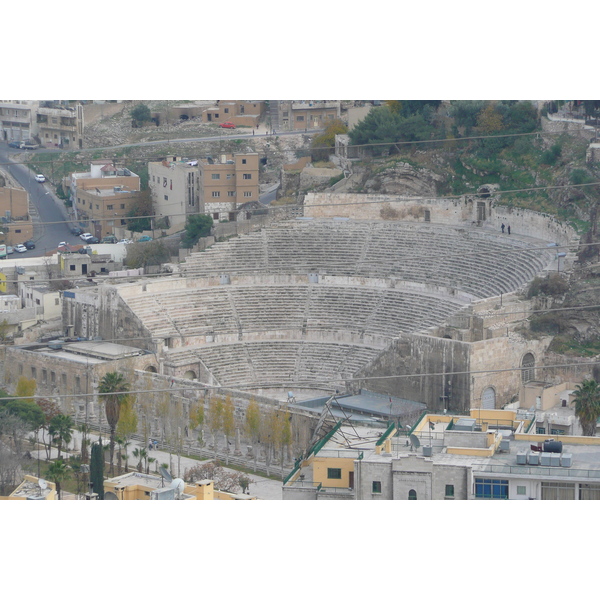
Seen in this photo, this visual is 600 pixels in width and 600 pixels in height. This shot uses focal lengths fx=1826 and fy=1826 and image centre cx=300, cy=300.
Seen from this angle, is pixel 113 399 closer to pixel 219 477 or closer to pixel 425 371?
pixel 219 477

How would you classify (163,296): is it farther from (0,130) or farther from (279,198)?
(0,130)

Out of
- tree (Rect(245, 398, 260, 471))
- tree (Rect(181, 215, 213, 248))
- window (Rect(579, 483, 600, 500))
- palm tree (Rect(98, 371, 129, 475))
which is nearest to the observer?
window (Rect(579, 483, 600, 500))

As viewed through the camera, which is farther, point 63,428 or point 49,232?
point 49,232

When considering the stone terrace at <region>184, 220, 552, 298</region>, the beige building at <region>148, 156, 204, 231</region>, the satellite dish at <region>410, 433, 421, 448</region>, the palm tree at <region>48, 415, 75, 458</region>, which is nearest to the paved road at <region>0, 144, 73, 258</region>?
the beige building at <region>148, 156, 204, 231</region>

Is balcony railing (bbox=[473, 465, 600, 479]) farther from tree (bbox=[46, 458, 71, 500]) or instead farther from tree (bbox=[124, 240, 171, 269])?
tree (bbox=[124, 240, 171, 269])

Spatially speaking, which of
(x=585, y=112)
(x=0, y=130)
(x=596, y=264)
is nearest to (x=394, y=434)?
(x=596, y=264)

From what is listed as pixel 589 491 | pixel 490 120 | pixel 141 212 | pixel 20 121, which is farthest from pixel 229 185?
pixel 589 491

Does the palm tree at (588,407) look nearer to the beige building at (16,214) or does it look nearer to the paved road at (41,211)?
the paved road at (41,211)
